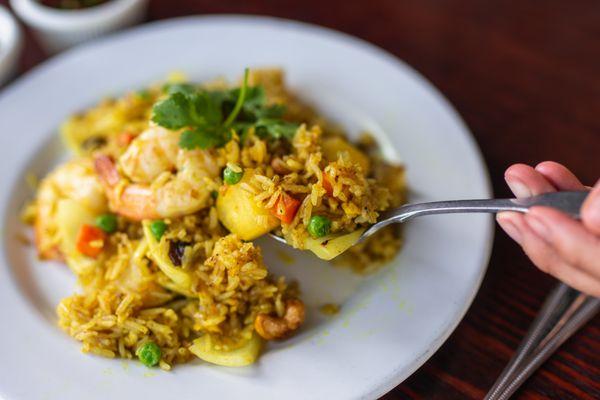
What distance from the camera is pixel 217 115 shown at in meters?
2.46

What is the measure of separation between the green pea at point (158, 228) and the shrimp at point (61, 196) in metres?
0.40

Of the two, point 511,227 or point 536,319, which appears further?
point 536,319

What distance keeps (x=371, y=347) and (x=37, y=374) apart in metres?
1.21

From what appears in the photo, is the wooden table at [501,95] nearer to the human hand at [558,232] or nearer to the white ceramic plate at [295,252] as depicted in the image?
the white ceramic plate at [295,252]

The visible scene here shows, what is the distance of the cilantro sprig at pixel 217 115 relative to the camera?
7.66ft

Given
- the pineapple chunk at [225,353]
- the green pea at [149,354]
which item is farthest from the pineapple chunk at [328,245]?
the green pea at [149,354]

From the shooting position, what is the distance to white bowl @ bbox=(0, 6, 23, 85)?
3.31 meters

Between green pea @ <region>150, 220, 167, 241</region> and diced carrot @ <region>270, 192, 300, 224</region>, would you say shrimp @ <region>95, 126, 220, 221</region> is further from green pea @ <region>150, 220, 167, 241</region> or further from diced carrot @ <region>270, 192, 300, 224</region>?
diced carrot @ <region>270, 192, 300, 224</region>

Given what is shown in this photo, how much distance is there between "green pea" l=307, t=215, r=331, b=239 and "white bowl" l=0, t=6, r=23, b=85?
2259mm

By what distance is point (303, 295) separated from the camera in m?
2.43

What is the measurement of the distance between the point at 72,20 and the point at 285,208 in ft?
7.02

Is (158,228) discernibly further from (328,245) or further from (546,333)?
(546,333)

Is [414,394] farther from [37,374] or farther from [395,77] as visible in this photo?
[395,77]

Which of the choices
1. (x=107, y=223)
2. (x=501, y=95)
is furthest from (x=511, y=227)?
(x=501, y=95)
